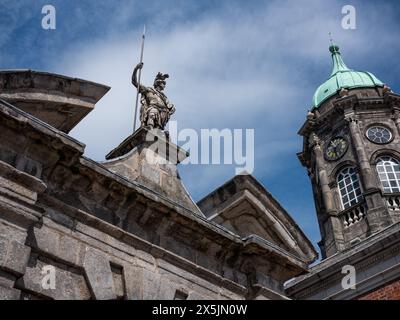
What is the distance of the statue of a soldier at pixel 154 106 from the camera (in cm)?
950

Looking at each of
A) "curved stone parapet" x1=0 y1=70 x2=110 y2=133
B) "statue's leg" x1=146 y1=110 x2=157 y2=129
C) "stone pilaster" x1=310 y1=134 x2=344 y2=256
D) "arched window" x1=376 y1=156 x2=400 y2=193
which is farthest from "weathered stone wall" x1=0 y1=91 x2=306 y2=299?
"arched window" x1=376 y1=156 x2=400 y2=193

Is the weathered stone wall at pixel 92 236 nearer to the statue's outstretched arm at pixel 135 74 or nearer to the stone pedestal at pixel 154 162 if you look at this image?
the stone pedestal at pixel 154 162

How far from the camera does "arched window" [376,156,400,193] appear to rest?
28750mm

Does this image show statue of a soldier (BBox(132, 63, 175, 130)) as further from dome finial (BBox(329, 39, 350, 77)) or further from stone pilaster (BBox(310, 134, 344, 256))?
dome finial (BBox(329, 39, 350, 77))

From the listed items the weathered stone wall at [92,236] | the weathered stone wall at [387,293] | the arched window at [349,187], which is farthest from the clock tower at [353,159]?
the weathered stone wall at [92,236]

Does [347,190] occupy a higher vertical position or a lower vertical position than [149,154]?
higher

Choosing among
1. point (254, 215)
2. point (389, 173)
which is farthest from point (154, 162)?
point (389, 173)

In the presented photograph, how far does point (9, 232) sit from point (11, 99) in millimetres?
2204

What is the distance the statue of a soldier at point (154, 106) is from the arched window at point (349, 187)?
21.6 meters
